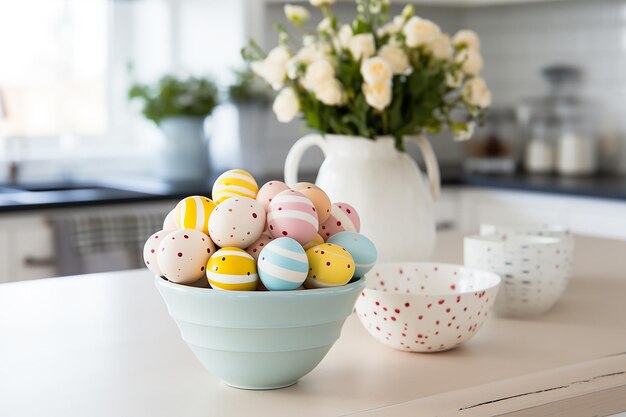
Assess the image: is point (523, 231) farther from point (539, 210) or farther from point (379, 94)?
point (539, 210)

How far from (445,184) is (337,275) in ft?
8.48

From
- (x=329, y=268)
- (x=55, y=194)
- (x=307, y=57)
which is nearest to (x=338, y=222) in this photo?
(x=329, y=268)

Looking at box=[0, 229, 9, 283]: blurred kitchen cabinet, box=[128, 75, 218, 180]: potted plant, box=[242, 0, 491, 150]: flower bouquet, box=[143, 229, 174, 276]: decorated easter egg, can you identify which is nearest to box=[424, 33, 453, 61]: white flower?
box=[242, 0, 491, 150]: flower bouquet

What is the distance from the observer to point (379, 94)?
5.11 feet

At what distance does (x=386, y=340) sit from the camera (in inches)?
47.6

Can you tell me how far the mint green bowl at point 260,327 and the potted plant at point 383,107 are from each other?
2.06 ft

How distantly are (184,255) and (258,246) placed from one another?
0.29 ft

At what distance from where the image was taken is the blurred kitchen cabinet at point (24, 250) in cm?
278

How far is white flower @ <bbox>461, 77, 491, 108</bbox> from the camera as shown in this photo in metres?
1.70

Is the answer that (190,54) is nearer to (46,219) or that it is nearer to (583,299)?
(46,219)

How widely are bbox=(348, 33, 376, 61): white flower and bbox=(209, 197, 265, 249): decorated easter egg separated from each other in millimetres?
643

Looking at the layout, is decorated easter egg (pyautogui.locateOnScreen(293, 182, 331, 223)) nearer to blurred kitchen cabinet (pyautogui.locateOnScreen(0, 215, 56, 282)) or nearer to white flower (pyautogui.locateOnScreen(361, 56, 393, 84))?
white flower (pyautogui.locateOnScreen(361, 56, 393, 84))

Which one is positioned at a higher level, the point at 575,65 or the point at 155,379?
the point at 575,65

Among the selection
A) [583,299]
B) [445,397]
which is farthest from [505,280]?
[445,397]
